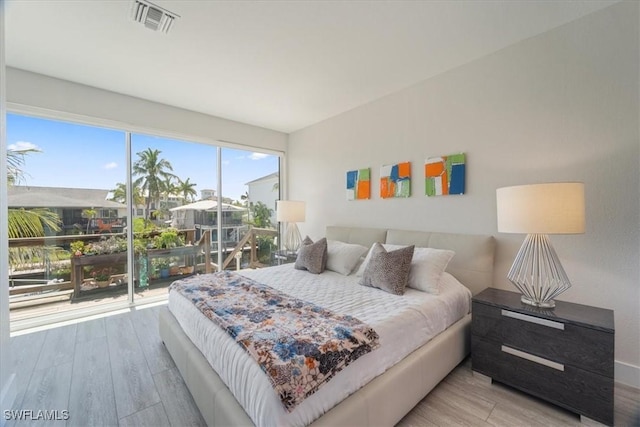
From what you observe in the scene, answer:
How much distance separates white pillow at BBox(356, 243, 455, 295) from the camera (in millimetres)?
2275

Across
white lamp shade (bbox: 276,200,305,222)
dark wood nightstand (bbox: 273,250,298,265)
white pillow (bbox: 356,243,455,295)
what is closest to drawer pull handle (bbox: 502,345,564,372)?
white pillow (bbox: 356,243,455,295)

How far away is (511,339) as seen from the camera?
1864 mm

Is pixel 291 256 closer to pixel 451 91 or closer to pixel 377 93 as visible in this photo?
pixel 377 93

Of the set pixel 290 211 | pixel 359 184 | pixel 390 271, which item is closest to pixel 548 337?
pixel 390 271

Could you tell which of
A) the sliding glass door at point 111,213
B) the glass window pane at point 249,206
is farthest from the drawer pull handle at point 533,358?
the sliding glass door at point 111,213

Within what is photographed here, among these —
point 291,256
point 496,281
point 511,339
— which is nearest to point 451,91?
point 496,281

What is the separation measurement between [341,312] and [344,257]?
1.20m

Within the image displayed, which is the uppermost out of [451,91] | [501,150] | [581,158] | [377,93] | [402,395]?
[377,93]

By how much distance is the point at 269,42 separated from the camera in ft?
7.74

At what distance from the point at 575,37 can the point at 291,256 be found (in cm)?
372

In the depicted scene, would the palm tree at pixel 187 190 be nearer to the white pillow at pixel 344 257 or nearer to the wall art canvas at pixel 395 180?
the white pillow at pixel 344 257

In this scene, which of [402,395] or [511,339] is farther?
[511,339]

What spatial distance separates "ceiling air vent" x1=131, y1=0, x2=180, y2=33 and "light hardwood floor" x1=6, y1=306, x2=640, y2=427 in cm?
273

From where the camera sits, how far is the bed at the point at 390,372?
1.33 metres
